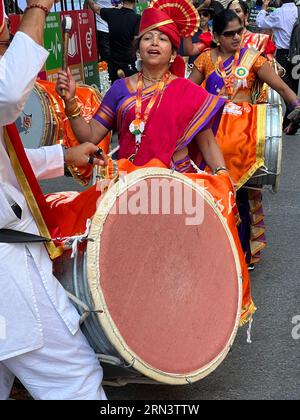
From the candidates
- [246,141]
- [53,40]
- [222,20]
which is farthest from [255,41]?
[53,40]

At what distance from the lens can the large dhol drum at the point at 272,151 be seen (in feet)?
13.9

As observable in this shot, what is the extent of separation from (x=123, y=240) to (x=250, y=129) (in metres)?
1.99

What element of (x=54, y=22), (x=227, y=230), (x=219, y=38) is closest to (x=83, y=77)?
(x=54, y=22)

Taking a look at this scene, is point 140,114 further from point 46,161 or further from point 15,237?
point 15,237

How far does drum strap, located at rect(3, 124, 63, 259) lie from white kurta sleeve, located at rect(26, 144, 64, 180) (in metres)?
0.18

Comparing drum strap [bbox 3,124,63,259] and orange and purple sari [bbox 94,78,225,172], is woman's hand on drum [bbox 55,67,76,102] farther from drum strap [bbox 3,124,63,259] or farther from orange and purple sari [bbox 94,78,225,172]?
drum strap [bbox 3,124,63,259]

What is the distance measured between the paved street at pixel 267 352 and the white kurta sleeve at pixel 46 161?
116 cm

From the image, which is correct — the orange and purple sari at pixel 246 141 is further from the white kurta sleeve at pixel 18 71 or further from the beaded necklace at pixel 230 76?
the white kurta sleeve at pixel 18 71

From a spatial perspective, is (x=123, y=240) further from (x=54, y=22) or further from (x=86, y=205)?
(x=54, y=22)

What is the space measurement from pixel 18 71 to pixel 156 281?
3.01 feet

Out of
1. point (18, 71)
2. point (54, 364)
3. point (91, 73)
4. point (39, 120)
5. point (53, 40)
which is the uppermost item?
point (18, 71)

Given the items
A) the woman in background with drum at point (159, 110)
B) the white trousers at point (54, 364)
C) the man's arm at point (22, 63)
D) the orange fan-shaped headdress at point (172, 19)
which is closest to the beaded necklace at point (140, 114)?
the woman in background with drum at point (159, 110)

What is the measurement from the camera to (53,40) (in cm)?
824

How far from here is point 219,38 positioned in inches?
193
